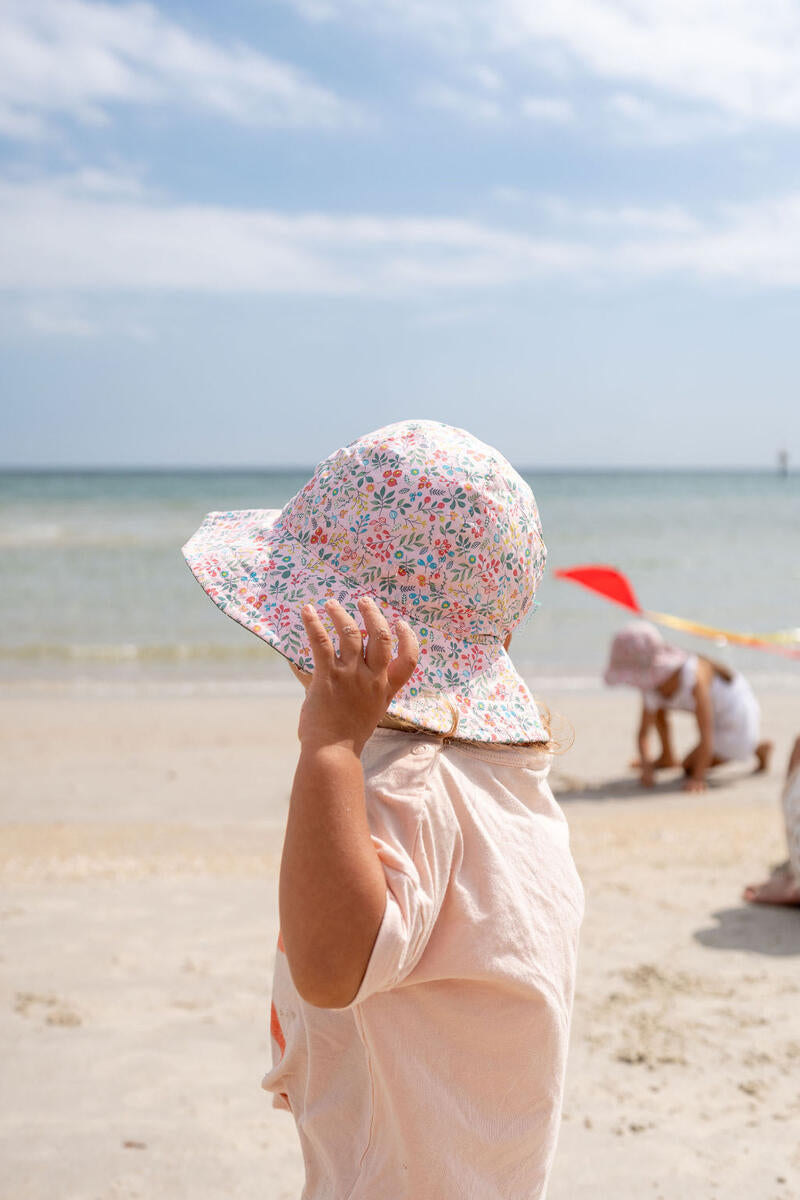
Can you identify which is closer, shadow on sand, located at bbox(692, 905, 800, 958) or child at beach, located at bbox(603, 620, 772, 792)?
shadow on sand, located at bbox(692, 905, 800, 958)

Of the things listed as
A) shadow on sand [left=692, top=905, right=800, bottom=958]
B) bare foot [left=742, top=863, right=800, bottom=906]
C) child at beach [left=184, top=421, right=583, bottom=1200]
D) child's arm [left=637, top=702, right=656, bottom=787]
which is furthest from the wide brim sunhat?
child at beach [left=184, top=421, right=583, bottom=1200]

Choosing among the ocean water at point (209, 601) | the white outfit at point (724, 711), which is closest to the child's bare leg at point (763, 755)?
the white outfit at point (724, 711)

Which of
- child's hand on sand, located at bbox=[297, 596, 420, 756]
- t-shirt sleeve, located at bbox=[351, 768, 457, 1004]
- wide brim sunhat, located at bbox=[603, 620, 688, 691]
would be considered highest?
child's hand on sand, located at bbox=[297, 596, 420, 756]

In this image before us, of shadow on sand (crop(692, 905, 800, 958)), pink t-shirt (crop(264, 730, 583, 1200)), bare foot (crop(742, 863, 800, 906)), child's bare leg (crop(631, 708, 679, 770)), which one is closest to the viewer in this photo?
pink t-shirt (crop(264, 730, 583, 1200))

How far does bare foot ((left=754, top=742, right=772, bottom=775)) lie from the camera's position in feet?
24.0

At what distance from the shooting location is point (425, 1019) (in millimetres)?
1392

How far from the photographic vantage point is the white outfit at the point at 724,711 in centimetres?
702

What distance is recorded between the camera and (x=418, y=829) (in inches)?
51.8

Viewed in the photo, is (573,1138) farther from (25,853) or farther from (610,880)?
(25,853)

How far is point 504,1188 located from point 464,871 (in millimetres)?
448

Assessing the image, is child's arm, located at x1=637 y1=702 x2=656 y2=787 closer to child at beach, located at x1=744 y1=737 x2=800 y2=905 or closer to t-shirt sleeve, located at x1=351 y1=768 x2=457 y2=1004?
child at beach, located at x1=744 y1=737 x2=800 y2=905

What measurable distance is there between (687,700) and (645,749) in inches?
16.8

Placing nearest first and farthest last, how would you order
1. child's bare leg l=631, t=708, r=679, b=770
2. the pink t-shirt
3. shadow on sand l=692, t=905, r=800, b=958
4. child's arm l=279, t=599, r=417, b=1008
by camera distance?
child's arm l=279, t=599, r=417, b=1008, the pink t-shirt, shadow on sand l=692, t=905, r=800, b=958, child's bare leg l=631, t=708, r=679, b=770

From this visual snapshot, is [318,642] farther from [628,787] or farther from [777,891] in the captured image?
[628,787]
